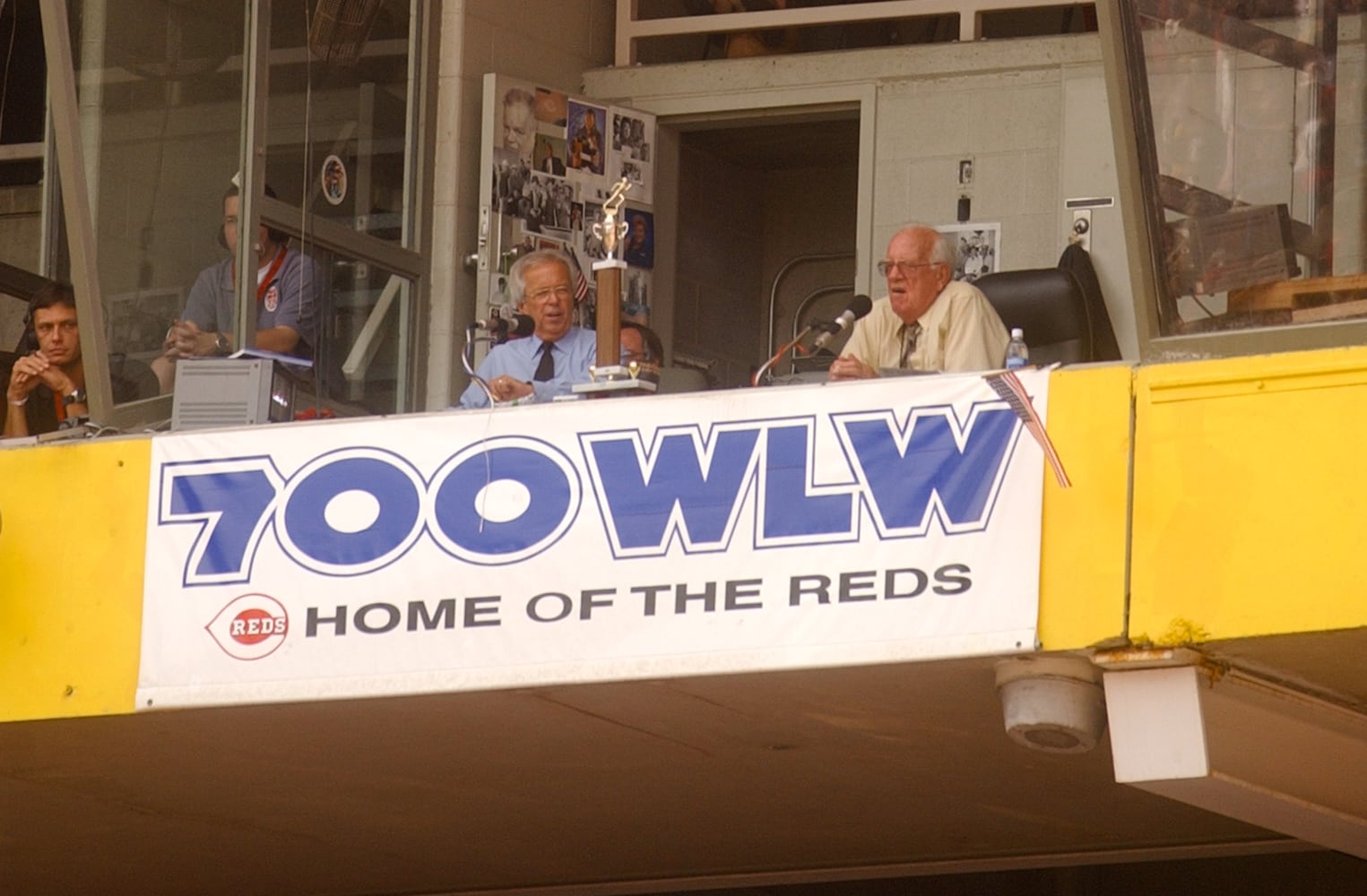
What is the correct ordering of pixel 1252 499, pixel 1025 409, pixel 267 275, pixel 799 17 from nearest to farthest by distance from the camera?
1. pixel 1252 499
2. pixel 1025 409
3. pixel 267 275
4. pixel 799 17

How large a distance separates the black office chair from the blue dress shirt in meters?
1.35

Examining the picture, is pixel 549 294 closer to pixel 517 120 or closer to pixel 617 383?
pixel 617 383

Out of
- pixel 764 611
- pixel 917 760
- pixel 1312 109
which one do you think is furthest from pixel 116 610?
pixel 1312 109

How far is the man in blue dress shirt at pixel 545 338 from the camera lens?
24.7 ft

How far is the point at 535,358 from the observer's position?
7.61 meters

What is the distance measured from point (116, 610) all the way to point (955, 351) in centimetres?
238

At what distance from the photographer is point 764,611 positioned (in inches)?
229

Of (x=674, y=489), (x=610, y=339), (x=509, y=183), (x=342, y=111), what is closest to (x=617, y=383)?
(x=610, y=339)

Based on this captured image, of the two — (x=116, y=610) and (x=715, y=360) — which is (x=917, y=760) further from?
(x=715, y=360)

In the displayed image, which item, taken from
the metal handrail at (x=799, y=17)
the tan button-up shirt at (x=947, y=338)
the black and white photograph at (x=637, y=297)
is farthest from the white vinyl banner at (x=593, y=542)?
the metal handrail at (x=799, y=17)

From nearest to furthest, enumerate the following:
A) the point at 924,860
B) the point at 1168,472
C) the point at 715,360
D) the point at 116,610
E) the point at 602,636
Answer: the point at 1168,472, the point at 602,636, the point at 116,610, the point at 924,860, the point at 715,360

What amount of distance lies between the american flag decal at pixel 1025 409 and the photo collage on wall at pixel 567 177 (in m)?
3.95

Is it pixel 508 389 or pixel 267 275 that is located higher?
pixel 267 275

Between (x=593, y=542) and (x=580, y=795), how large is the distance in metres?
1.92
